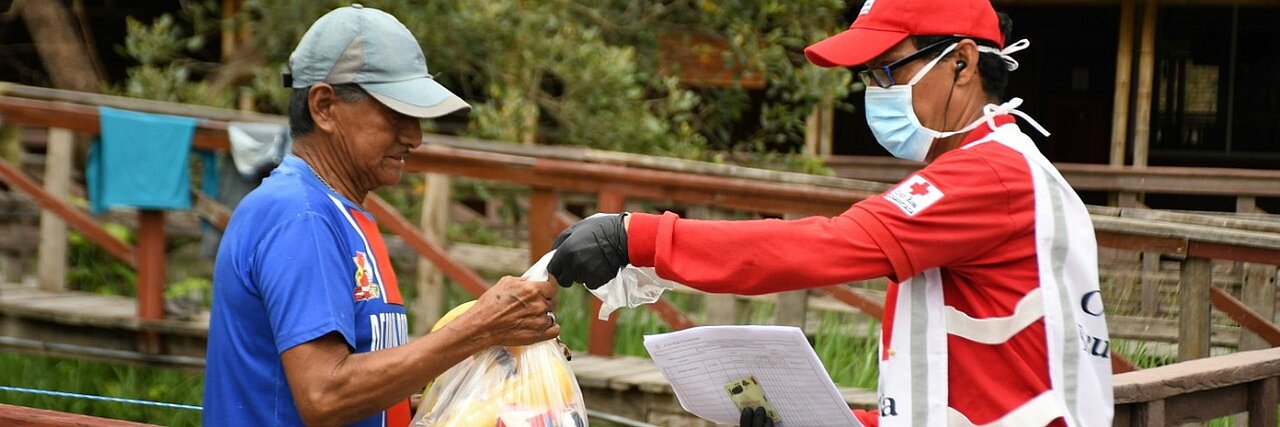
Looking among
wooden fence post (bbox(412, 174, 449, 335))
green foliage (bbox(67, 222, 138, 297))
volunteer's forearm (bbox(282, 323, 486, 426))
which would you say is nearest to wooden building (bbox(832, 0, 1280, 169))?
wooden fence post (bbox(412, 174, 449, 335))

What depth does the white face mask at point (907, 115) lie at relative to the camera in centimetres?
248

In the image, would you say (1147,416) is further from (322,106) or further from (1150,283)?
(1150,283)

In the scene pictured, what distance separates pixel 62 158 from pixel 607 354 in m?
3.23

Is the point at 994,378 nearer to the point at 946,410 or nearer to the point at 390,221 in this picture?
the point at 946,410

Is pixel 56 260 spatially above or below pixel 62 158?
below

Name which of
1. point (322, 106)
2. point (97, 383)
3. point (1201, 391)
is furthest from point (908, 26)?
point (97, 383)

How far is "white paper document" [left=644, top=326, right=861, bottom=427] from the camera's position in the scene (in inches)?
98.3

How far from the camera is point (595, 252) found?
7.68 ft

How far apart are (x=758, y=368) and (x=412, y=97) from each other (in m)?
0.80

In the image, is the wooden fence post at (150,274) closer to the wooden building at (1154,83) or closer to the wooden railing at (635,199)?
the wooden railing at (635,199)

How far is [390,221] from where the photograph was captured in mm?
6898

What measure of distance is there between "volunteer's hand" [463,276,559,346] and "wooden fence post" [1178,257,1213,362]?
336 centimetres

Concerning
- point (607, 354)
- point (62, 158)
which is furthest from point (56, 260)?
point (607, 354)

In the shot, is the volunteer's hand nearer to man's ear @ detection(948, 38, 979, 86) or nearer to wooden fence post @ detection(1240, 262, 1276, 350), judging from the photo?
man's ear @ detection(948, 38, 979, 86)
